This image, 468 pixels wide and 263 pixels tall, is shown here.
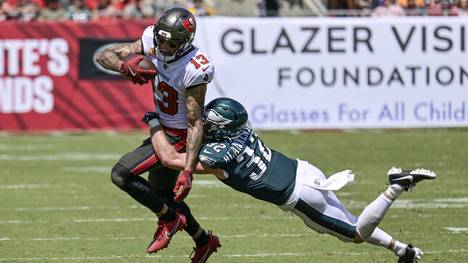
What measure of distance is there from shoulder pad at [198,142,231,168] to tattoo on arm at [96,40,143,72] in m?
0.81

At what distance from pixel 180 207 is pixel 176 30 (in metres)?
1.21

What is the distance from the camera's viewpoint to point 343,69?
15.3m

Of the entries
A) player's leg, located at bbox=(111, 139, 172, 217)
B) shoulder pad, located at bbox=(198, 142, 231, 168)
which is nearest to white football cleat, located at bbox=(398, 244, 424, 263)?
→ shoulder pad, located at bbox=(198, 142, 231, 168)

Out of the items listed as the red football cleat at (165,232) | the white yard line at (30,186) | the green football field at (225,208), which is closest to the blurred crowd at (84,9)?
the green football field at (225,208)

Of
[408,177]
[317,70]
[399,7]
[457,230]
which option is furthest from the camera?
[399,7]

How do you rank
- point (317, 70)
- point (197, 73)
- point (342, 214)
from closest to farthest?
1. point (342, 214)
2. point (197, 73)
3. point (317, 70)

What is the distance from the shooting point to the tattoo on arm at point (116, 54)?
22.5ft

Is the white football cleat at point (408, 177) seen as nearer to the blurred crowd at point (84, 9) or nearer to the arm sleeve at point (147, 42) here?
the arm sleeve at point (147, 42)

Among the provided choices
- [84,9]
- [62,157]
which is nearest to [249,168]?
[62,157]

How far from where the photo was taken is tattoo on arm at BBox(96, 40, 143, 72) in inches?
270

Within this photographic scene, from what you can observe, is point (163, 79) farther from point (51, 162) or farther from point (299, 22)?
point (299, 22)

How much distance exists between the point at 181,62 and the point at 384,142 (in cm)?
787

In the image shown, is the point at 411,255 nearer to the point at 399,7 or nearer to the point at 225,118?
the point at 225,118

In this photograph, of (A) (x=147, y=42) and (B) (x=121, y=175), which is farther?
(A) (x=147, y=42)
